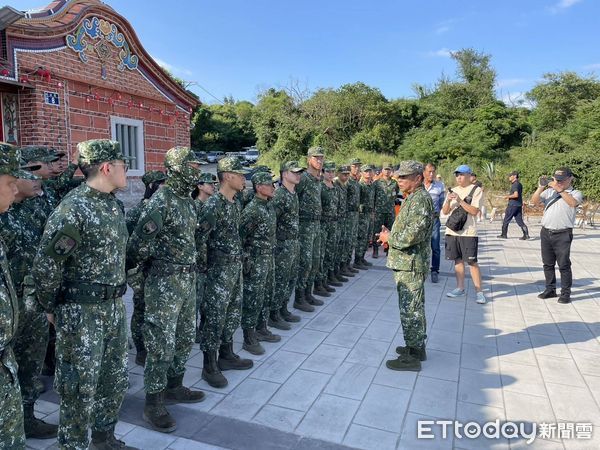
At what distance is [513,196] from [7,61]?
1131 cm

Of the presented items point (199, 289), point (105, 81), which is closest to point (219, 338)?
point (199, 289)

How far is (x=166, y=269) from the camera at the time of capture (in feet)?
10.3

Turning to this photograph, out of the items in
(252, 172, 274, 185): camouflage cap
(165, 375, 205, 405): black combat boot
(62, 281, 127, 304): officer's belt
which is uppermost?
(252, 172, 274, 185): camouflage cap

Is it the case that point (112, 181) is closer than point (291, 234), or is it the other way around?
point (112, 181)

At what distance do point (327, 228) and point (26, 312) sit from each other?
14.6 ft

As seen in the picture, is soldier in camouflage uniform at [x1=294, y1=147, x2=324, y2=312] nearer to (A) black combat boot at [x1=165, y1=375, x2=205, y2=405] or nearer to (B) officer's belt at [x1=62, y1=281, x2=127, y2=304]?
(A) black combat boot at [x1=165, y1=375, x2=205, y2=405]

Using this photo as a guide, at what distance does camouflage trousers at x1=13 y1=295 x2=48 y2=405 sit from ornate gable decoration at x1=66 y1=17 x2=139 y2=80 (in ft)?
19.1

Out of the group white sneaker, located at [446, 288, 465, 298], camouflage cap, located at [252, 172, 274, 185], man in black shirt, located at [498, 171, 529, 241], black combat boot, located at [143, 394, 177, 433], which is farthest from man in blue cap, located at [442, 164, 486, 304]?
man in black shirt, located at [498, 171, 529, 241]

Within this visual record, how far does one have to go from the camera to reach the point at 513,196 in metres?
11.7

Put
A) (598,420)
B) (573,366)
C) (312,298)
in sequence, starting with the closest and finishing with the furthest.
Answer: (598,420) < (573,366) < (312,298)

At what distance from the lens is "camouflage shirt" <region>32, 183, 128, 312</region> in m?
2.39

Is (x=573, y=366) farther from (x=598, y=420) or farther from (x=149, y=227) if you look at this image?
(x=149, y=227)

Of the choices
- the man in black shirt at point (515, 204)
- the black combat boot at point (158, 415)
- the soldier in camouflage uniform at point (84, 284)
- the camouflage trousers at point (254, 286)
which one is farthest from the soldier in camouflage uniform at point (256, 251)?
→ the man in black shirt at point (515, 204)

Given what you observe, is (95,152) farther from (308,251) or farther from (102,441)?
(308,251)
